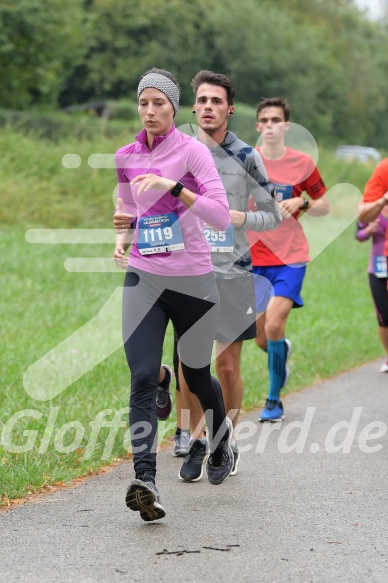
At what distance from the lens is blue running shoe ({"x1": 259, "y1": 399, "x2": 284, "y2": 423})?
807 cm

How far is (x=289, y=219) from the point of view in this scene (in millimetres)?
8273

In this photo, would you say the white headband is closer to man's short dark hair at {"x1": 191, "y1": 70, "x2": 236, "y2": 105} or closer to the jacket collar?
the jacket collar

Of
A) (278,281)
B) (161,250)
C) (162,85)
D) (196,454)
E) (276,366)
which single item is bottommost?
(196,454)

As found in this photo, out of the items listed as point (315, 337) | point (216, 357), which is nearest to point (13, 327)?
point (315, 337)

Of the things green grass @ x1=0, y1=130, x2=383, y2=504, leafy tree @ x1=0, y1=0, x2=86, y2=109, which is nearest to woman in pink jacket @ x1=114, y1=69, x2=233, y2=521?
green grass @ x1=0, y1=130, x2=383, y2=504

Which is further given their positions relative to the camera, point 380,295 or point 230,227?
point 380,295

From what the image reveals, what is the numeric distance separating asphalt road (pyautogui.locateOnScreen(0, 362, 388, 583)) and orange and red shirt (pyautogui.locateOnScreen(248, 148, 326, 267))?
1.55 m

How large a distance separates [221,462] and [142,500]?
1.16 metres

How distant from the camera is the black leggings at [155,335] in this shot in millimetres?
5082

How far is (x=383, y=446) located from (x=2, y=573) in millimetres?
3522

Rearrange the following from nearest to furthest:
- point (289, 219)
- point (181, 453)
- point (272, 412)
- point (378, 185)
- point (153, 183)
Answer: point (153, 183)
point (181, 453)
point (378, 185)
point (272, 412)
point (289, 219)

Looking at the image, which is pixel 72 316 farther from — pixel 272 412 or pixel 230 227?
pixel 230 227

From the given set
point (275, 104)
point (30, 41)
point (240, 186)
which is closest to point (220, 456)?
point (240, 186)

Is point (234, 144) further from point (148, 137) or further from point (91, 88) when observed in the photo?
point (91, 88)
